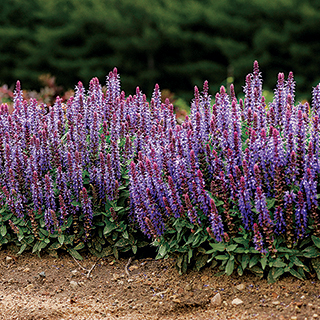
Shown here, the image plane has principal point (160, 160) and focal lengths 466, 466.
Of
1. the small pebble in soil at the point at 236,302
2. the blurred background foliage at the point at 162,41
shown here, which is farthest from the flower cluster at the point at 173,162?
the blurred background foliage at the point at 162,41

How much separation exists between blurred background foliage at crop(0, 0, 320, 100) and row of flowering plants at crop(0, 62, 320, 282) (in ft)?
38.5

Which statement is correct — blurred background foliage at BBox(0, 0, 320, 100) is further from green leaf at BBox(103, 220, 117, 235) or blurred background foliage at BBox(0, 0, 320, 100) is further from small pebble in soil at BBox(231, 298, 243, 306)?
small pebble in soil at BBox(231, 298, 243, 306)

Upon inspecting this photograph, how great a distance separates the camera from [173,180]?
399 centimetres

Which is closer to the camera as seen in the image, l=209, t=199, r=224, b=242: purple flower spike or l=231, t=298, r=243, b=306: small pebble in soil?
l=209, t=199, r=224, b=242: purple flower spike

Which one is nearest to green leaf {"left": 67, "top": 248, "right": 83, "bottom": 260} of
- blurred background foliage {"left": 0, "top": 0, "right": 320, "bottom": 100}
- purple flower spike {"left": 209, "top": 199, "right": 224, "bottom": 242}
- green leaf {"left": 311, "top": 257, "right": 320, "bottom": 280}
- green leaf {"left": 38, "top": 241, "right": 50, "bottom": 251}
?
green leaf {"left": 38, "top": 241, "right": 50, "bottom": 251}

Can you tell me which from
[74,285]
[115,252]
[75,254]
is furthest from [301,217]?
[75,254]

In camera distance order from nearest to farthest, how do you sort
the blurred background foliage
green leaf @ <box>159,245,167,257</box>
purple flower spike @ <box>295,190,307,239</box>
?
1. purple flower spike @ <box>295,190,307,239</box>
2. green leaf @ <box>159,245,167,257</box>
3. the blurred background foliage

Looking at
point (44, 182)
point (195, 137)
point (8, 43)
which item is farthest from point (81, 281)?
point (8, 43)

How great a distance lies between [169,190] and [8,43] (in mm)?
18001

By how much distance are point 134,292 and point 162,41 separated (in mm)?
15285

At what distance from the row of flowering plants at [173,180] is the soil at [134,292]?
0.45 ft

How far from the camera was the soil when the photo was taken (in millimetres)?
3545

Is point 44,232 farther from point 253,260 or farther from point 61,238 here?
point 253,260

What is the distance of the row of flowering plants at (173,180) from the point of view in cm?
354
